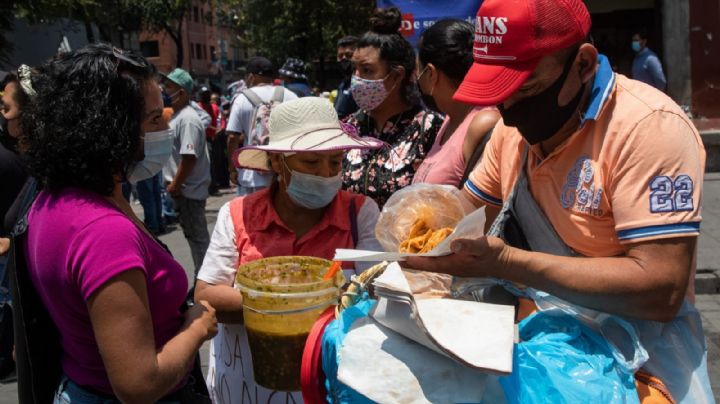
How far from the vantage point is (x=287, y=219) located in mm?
2801

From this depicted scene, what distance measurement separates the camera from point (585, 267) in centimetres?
163

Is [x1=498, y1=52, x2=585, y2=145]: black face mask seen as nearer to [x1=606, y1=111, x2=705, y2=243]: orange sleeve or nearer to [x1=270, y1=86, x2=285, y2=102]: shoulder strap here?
[x1=606, y1=111, x2=705, y2=243]: orange sleeve

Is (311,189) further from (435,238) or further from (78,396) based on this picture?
(78,396)

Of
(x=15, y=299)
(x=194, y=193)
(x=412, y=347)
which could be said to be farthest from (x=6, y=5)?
(x=412, y=347)

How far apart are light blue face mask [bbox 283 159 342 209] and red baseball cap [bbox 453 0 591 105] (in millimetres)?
1037

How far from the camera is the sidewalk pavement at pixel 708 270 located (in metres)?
4.86

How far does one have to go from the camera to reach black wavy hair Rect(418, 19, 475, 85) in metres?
3.14

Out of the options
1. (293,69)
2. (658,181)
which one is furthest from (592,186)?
(293,69)


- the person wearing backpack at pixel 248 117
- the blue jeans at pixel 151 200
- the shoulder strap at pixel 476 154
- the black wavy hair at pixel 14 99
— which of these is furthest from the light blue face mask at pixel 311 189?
the blue jeans at pixel 151 200

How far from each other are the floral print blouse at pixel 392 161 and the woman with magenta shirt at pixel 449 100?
0.15 metres

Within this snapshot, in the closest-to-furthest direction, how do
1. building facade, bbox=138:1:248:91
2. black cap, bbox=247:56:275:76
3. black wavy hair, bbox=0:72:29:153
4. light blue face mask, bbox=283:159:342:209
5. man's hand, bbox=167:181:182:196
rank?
1. light blue face mask, bbox=283:159:342:209
2. black wavy hair, bbox=0:72:29:153
3. man's hand, bbox=167:181:182:196
4. black cap, bbox=247:56:275:76
5. building facade, bbox=138:1:248:91

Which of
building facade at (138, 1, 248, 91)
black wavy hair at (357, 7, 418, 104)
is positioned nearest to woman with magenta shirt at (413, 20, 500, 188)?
black wavy hair at (357, 7, 418, 104)

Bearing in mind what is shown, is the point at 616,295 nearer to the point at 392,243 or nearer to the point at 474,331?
the point at 474,331

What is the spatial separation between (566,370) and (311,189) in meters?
1.40
